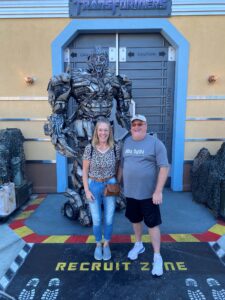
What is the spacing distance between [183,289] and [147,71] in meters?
3.45

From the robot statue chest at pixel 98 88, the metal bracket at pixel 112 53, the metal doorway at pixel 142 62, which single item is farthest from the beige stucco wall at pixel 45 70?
the robot statue chest at pixel 98 88

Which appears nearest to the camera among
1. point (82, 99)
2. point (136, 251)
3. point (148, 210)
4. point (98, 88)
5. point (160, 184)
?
point (160, 184)

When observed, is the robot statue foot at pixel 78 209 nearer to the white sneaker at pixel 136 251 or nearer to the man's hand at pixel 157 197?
the white sneaker at pixel 136 251

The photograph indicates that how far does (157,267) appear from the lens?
7.60 feet

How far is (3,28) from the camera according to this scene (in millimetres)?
4098

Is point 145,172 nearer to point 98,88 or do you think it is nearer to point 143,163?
point 143,163

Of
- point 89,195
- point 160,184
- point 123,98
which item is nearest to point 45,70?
point 123,98

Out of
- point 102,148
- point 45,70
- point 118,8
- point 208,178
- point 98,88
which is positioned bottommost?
point 208,178

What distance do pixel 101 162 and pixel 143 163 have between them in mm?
398

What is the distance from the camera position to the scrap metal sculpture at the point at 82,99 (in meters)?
2.85

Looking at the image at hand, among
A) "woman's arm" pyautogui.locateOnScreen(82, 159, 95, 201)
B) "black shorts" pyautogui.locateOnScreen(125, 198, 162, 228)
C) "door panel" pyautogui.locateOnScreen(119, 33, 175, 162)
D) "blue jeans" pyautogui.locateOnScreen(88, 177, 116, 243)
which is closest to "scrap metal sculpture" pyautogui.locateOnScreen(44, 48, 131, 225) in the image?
"woman's arm" pyautogui.locateOnScreen(82, 159, 95, 201)

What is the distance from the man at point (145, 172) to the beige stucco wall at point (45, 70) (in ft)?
7.97

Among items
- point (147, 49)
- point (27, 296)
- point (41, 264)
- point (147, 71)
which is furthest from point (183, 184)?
point (27, 296)

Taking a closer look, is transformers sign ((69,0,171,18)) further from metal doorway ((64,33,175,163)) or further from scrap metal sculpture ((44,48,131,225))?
scrap metal sculpture ((44,48,131,225))
